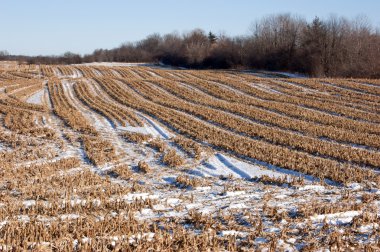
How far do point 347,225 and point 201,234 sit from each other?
3064 millimetres

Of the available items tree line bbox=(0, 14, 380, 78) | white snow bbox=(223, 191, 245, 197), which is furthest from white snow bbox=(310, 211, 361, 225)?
tree line bbox=(0, 14, 380, 78)

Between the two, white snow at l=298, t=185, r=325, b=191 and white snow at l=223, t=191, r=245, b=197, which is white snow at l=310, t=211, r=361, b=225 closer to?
white snow at l=298, t=185, r=325, b=191

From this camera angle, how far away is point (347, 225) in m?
7.72

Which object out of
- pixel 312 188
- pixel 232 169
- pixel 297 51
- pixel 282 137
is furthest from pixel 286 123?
pixel 297 51

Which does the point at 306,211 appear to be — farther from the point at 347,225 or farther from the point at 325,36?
the point at 325,36

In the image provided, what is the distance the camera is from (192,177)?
12.2 meters

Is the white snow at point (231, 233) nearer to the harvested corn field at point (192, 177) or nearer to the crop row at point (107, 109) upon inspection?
the harvested corn field at point (192, 177)

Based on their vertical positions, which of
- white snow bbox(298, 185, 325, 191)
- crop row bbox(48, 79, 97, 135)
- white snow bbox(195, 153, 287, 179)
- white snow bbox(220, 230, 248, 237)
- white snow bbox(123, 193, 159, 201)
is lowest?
white snow bbox(195, 153, 287, 179)

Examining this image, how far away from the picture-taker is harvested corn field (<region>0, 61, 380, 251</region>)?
7035 millimetres

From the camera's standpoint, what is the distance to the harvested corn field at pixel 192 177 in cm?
704

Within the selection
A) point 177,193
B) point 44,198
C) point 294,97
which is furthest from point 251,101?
point 44,198

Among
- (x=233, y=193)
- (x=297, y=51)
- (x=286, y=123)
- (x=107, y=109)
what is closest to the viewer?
(x=233, y=193)

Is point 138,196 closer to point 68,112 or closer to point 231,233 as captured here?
point 231,233

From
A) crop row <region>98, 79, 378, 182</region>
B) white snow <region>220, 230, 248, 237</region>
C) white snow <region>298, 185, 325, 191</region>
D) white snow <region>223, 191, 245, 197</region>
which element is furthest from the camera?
crop row <region>98, 79, 378, 182</region>
